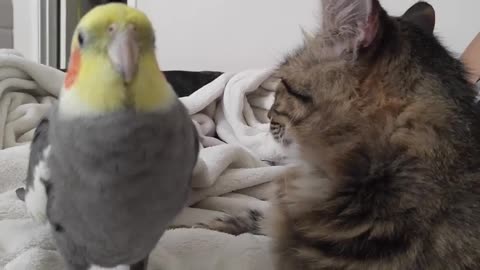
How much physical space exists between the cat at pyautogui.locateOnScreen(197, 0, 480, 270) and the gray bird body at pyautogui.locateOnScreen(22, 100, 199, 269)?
9.4 inches

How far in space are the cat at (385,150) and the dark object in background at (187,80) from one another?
33.9 inches

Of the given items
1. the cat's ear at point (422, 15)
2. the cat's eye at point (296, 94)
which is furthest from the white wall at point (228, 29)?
the cat's eye at point (296, 94)

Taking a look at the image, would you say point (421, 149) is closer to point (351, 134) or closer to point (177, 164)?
point (351, 134)

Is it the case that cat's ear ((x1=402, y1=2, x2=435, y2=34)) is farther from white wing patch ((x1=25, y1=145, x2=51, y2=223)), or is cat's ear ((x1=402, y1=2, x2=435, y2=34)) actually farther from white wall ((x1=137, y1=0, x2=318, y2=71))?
white wall ((x1=137, y1=0, x2=318, y2=71))

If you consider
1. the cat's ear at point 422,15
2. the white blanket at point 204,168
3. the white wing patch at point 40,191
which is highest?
the cat's ear at point 422,15

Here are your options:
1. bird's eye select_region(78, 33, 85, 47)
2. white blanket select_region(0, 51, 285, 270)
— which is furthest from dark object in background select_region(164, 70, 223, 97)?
bird's eye select_region(78, 33, 85, 47)

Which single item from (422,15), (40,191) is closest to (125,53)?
(40,191)

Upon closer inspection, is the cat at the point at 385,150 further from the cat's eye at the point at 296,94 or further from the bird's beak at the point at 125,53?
the bird's beak at the point at 125,53

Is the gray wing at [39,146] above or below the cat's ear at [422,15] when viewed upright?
below

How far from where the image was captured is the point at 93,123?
22.0 inches

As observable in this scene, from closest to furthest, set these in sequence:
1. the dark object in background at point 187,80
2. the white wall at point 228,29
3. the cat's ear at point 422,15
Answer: the cat's ear at point 422,15 → the dark object in background at point 187,80 → the white wall at point 228,29

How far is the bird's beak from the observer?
0.53 metres

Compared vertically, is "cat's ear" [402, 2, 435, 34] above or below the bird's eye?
above

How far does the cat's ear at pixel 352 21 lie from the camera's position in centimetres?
70
